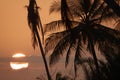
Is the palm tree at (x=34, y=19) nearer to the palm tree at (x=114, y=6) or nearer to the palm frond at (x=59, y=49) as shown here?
the palm frond at (x=59, y=49)

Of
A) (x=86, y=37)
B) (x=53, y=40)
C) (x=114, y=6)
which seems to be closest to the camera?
(x=114, y=6)

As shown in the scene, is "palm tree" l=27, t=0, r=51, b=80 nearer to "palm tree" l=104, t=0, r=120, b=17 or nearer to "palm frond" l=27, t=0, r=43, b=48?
"palm frond" l=27, t=0, r=43, b=48

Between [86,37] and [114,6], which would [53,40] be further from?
[114,6]

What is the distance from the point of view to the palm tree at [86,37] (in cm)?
2847

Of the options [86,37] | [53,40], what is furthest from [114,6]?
[53,40]

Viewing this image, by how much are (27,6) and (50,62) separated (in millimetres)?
4818

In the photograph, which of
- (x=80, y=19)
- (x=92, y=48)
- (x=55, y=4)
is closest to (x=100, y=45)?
(x=92, y=48)

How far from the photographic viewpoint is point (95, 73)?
29.9 m

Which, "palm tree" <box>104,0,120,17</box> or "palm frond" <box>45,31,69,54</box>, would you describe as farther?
"palm frond" <box>45,31,69,54</box>

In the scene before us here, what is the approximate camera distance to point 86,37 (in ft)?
97.3

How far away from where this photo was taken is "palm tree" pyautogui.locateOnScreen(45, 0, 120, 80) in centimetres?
2847

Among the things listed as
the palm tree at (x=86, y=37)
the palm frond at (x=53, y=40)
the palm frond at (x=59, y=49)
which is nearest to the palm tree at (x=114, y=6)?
the palm tree at (x=86, y=37)

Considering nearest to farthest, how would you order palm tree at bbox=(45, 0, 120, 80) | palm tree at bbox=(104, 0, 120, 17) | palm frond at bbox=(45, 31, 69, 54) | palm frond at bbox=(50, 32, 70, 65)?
palm tree at bbox=(104, 0, 120, 17) → palm tree at bbox=(45, 0, 120, 80) → palm frond at bbox=(50, 32, 70, 65) → palm frond at bbox=(45, 31, 69, 54)

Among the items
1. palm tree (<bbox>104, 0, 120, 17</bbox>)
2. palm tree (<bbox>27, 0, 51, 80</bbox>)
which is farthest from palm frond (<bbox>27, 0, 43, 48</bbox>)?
palm tree (<bbox>104, 0, 120, 17</bbox>)
